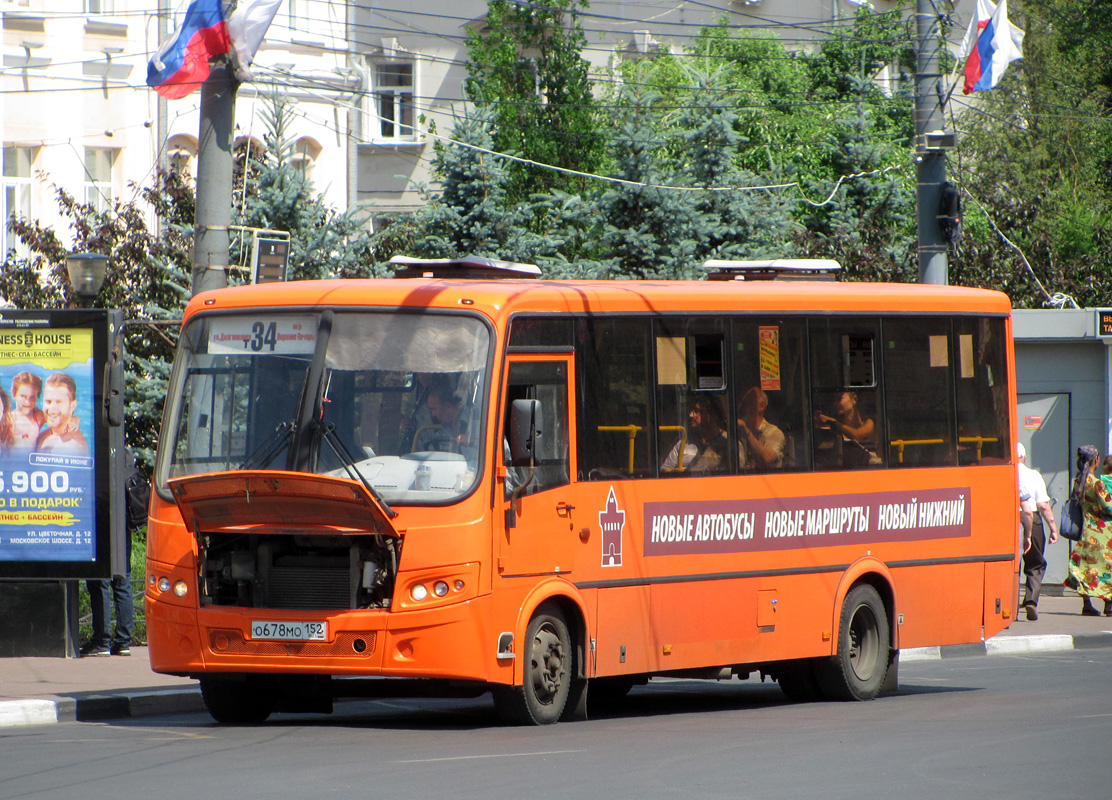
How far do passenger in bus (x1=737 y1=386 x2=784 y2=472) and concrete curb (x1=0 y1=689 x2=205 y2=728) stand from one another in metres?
4.07

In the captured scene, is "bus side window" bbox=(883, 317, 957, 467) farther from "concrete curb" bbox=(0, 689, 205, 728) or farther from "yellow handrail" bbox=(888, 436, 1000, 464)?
"concrete curb" bbox=(0, 689, 205, 728)

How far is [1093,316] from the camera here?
2117 centimetres

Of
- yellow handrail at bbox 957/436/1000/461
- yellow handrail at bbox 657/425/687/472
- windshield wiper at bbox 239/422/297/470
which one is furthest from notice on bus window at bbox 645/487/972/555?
windshield wiper at bbox 239/422/297/470

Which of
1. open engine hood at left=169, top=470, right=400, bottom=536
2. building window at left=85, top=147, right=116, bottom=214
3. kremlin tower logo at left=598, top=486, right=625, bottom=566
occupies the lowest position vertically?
kremlin tower logo at left=598, top=486, right=625, bottom=566

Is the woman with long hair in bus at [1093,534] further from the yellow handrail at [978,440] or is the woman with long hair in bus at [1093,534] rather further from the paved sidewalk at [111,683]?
the yellow handrail at [978,440]

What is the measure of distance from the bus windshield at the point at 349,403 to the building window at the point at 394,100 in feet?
120

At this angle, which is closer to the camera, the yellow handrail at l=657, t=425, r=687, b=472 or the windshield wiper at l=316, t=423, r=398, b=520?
the windshield wiper at l=316, t=423, r=398, b=520

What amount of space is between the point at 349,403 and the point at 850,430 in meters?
4.16

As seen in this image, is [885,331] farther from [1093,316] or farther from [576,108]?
[576,108]

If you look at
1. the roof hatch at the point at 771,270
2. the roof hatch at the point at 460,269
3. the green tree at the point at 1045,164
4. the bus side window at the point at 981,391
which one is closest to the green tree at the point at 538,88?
the green tree at the point at 1045,164

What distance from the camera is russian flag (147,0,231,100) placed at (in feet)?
46.6

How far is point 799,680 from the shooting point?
1358 centimetres

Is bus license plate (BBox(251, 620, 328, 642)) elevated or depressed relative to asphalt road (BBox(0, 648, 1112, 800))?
elevated

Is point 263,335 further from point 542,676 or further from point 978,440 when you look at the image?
point 978,440
